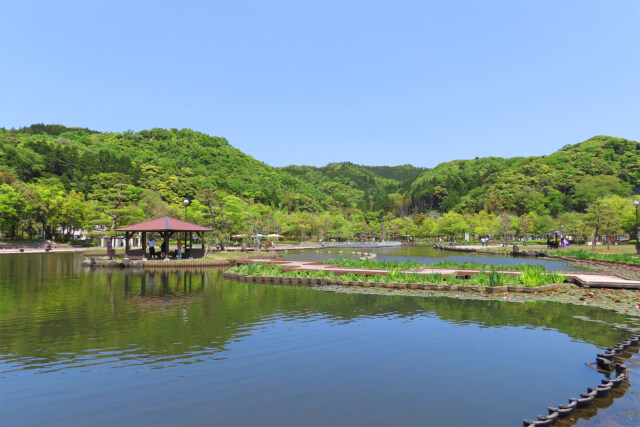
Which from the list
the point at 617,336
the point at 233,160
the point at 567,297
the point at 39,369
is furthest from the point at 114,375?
the point at 233,160

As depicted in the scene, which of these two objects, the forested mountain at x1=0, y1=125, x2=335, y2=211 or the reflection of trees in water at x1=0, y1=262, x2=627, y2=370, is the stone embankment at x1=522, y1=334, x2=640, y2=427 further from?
the forested mountain at x1=0, y1=125, x2=335, y2=211

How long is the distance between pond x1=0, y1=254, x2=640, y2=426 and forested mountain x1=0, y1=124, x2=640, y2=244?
31963mm

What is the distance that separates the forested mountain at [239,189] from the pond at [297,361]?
32.0 meters

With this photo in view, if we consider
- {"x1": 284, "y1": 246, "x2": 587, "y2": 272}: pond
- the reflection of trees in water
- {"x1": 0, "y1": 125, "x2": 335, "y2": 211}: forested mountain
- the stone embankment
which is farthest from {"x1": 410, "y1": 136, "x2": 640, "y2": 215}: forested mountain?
the stone embankment

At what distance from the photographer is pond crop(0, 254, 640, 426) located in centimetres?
639

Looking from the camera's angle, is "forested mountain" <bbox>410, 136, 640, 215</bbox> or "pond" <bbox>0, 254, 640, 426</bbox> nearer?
"pond" <bbox>0, 254, 640, 426</bbox>

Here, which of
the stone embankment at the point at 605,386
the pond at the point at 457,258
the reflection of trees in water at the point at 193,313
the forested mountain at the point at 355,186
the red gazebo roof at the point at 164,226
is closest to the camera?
the stone embankment at the point at 605,386

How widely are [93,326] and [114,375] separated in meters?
4.49

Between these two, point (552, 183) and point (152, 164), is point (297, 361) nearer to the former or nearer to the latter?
point (152, 164)

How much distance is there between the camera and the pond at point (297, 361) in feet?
21.0

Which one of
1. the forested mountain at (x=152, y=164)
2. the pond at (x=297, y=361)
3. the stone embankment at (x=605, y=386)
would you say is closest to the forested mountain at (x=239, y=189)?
the forested mountain at (x=152, y=164)

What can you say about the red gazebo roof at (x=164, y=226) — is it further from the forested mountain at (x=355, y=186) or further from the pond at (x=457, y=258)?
the forested mountain at (x=355, y=186)

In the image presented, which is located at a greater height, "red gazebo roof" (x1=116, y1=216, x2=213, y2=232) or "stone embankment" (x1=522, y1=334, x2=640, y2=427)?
"red gazebo roof" (x1=116, y1=216, x2=213, y2=232)

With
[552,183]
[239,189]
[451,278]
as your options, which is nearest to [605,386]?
[451,278]
